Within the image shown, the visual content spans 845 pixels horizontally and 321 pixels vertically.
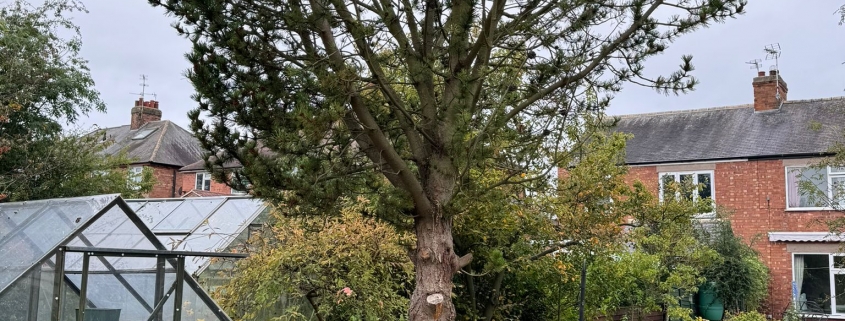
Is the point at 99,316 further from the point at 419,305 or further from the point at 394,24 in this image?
the point at 394,24

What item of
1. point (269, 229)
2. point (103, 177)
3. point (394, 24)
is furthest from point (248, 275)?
point (103, 177)

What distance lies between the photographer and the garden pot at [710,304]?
1711 centimetres

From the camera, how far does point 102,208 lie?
654 centimetres

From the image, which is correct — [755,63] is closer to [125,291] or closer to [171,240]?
[171,240]

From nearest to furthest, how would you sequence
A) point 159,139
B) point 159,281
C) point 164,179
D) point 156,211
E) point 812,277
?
point 159,281, point 156,211, point 812,277, point 164,179, point 159,139

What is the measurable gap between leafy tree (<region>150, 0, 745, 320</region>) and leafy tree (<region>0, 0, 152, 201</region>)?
8.87m

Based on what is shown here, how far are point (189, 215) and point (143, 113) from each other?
23.4 m

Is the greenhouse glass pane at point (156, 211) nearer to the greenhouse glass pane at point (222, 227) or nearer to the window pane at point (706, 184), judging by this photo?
the greenhouse glass pane at point (222, 227)

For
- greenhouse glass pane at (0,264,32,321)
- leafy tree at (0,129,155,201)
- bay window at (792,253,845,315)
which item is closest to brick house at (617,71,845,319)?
bay window at (792,253,845,315)

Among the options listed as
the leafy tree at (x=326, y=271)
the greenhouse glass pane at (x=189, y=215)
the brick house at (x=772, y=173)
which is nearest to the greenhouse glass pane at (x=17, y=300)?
the leafy tree at (x=326, y=271)

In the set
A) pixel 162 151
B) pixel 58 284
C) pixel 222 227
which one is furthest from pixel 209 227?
pixel 162 151

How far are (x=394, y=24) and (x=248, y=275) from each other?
488 centimetres

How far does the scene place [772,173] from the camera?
18.9 metres

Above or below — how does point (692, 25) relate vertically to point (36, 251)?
above
